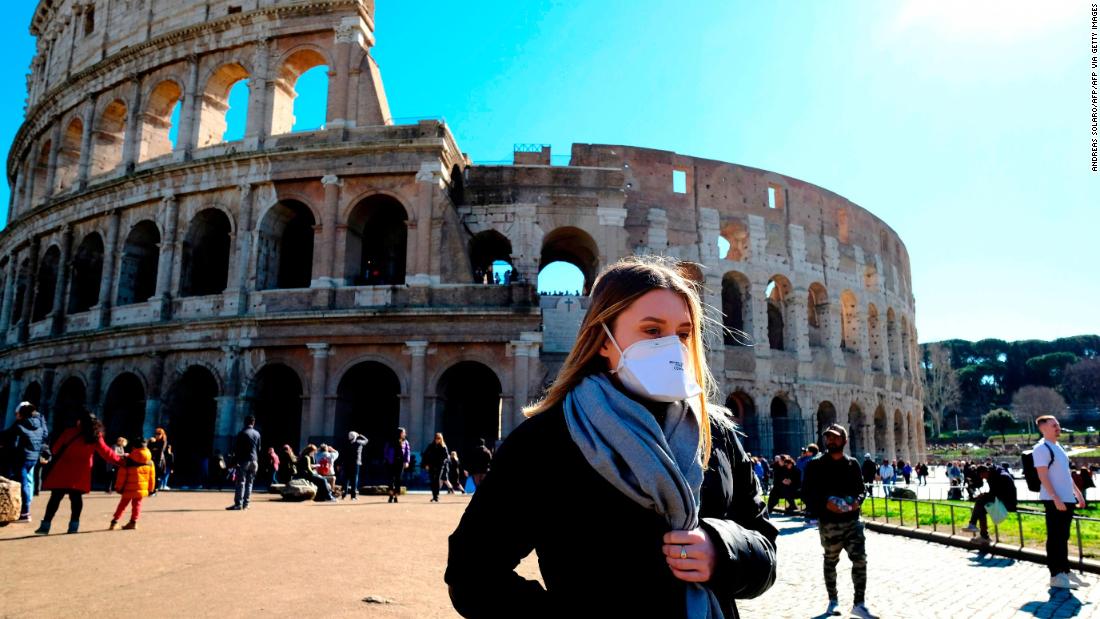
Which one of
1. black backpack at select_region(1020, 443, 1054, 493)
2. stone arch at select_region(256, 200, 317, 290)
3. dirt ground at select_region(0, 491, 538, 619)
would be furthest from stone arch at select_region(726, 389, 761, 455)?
black backpack at select_region(1020, 443, 1054, 493)

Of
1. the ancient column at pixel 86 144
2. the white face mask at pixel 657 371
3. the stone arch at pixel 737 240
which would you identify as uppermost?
the ancient column at pixel 86 144

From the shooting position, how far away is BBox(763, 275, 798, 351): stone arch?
26.5 metres

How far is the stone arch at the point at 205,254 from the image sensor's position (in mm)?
21344

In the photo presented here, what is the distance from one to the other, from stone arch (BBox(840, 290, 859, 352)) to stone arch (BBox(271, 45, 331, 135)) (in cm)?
2210

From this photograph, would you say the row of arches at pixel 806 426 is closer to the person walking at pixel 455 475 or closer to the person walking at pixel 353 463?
the person walking at pixel 455 475

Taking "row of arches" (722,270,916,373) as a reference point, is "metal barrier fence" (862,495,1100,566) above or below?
below

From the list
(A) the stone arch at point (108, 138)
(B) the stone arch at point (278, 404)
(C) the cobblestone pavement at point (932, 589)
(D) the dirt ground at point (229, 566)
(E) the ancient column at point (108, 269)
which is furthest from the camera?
(A) the stone arch at point (108, 138)

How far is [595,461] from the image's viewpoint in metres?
1.60

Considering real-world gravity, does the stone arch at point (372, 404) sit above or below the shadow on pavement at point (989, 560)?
above

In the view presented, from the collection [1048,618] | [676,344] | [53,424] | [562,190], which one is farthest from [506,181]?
[676,344]

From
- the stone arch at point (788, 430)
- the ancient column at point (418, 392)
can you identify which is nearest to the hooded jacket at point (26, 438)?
the ancient column at point (418, 392)

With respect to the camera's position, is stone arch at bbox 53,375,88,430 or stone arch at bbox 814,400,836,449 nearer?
stone arch at bbox 53,375,88,430

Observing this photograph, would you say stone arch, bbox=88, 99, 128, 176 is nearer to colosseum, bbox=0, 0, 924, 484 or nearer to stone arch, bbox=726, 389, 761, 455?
colosseum, bbox=0, 0, 924, 484

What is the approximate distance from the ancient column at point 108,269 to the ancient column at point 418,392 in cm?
1098
